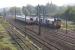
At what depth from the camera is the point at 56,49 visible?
20.0 m

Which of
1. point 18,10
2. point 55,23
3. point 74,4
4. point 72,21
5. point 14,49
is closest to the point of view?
point 14,49

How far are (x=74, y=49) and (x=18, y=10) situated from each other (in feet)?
435

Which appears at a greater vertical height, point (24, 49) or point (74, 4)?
point (74, 4)

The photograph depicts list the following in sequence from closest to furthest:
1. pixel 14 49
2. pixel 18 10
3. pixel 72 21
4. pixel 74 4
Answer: pixel 14 49
pixel 72 21
pixel 74 4
pixel 18 10

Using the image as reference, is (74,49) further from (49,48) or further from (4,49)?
(4,49)

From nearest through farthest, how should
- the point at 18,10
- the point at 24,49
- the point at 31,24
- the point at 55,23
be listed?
the point at 24,49 < the point at 55,23 < the point at 31,24 < the point at 18,10

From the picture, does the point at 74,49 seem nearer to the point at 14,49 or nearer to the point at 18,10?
the point at 14,49

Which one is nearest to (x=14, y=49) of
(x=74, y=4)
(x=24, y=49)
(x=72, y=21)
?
(x=24, y=49)

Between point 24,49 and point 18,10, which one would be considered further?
point 18,10

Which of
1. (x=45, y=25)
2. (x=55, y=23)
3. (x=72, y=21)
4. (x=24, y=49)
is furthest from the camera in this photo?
(x=72, y=21)

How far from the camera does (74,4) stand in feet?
259

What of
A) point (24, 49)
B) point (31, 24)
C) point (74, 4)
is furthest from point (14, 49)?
point (74, 4)

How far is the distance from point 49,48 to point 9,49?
3.88 metres

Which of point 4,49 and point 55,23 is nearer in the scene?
point 4,49
